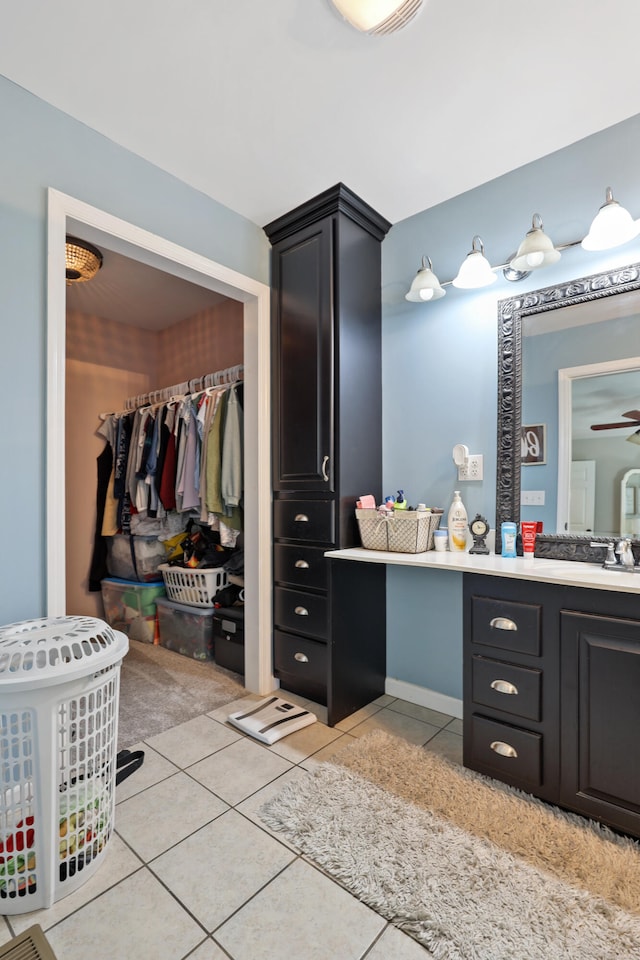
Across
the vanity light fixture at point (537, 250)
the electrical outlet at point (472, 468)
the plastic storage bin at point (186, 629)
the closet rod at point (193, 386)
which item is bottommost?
the plastic storage bin at point (186, 629)

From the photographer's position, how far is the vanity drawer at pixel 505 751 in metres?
1.63

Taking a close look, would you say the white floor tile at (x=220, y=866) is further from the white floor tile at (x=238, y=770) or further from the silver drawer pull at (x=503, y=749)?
the silver drawer pull at (x=503, y=749)

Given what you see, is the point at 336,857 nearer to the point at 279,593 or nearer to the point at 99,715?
the point at 99,715

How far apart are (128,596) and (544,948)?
318 cm

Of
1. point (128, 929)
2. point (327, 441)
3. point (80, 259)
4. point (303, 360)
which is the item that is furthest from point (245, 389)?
point (128, 929)

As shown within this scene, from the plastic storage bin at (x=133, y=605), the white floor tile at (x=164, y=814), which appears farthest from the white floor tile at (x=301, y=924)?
the plastic storage bin at (x=133, y=605)

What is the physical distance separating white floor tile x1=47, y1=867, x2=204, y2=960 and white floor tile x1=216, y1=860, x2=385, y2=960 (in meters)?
0.11

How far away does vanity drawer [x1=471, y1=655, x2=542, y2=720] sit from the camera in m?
1.64

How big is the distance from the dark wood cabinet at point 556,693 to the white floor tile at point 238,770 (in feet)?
2.60

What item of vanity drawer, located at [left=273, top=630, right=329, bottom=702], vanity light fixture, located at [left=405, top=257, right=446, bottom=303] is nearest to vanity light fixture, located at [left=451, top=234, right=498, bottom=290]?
vanity light fixture, located at [left=405, top=257, right=446, bottom=303]

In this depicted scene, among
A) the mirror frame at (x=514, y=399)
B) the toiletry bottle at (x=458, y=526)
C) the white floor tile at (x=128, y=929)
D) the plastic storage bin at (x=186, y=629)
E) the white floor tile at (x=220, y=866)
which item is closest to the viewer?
the white floor tile at (x=128, y=929)

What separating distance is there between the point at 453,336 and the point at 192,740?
2.29 metres

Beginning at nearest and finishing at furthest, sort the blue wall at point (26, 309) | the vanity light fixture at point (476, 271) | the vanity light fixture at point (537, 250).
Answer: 1. the blue wall at point (26, 309)
2. the vanity light fixture at point (537, 250)
3. the vanity light fixture at point (476, 271)

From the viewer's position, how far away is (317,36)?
149 cm
